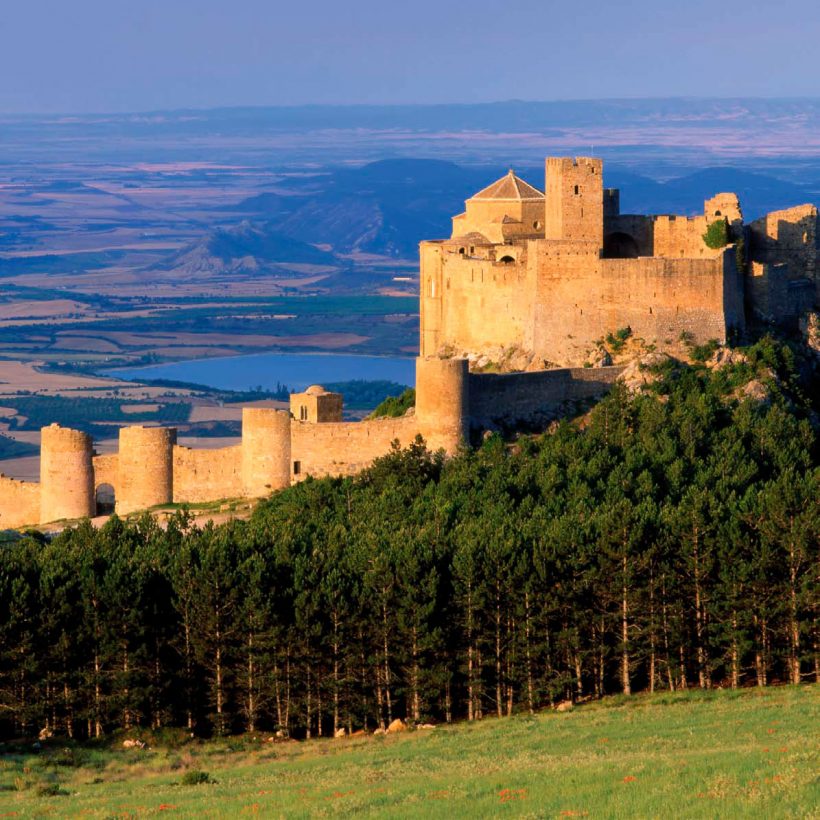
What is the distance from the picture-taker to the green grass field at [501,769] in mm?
28047

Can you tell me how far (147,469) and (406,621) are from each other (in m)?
14.3

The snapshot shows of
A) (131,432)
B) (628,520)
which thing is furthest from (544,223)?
(628,520)

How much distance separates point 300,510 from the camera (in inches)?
1908

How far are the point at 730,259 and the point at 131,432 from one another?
1573cm

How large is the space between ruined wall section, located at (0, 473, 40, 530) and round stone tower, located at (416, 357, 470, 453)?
11.0m

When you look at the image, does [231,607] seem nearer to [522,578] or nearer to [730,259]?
[522,578]

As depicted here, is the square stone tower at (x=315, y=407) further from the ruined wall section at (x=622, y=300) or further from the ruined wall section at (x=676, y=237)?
the ruined wall section at (x=676, y=237)

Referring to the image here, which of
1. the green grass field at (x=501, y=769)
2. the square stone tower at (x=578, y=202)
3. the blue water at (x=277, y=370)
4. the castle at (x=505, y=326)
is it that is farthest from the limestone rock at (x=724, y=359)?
the blue water at (x=277, y=370)

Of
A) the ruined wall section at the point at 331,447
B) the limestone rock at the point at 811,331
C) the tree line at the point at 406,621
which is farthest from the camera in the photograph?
the limestone rock at the point at 811,331

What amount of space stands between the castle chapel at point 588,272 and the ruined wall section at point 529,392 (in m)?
1.21

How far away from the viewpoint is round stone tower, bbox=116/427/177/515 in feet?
174

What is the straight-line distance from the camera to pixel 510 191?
57.5 meters

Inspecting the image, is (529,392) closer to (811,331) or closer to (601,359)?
(601,359)

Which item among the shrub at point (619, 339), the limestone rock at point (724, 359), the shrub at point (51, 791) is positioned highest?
the shrub at point (619, 339)
